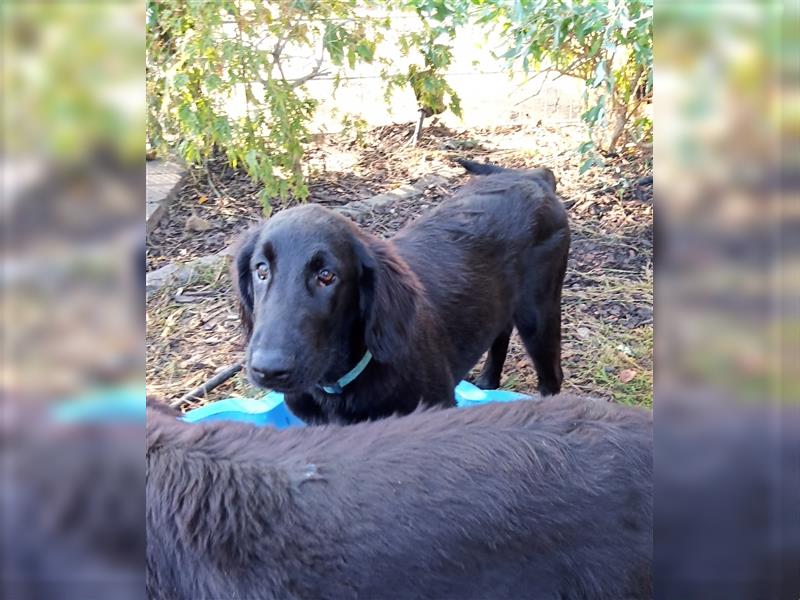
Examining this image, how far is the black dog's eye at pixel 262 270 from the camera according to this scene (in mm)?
2738

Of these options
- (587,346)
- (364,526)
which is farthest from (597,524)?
(587,346)

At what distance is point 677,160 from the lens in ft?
2.26

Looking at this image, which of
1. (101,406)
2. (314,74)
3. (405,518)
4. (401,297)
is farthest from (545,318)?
(101,406)

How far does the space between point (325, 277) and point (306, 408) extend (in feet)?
1.89

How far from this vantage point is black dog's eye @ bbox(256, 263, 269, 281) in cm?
274

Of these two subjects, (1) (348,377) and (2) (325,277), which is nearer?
(2) (325,277)

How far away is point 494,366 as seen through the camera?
411 cm

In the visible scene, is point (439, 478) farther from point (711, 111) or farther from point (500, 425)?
point (711, 111)

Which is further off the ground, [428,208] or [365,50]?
[365,50]

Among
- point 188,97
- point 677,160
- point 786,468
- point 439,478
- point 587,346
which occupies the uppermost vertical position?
point 188,97

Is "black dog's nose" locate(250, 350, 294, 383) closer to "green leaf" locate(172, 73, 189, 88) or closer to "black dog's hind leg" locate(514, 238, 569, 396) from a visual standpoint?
"black dog's hind leg" locate(514, 238, 569, 396)

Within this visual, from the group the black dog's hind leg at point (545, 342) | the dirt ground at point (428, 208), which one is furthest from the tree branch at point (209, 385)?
the black dog's hind leg at point (545, 342)

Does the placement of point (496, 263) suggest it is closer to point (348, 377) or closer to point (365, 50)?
point (348, 377)

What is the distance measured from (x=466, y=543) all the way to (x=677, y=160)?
1.06 metres
